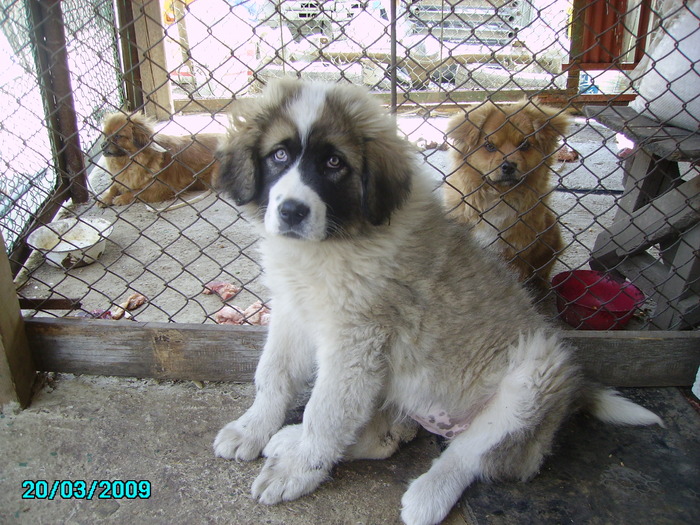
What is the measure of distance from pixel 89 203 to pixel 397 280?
167 inches

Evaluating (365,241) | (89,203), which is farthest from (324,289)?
(89,203)

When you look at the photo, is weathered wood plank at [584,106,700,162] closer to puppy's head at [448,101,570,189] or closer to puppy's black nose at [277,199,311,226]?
puppy's head at [448,101,570,189]

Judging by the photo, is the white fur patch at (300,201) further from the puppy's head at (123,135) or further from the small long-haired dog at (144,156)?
the puppy's head at (123,135)

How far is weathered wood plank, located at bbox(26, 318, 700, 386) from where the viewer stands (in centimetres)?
257

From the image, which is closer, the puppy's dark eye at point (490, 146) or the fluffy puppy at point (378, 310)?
the fluffy puppy at point (378, 310)

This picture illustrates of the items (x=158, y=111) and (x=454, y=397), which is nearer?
(x=454, y=397)

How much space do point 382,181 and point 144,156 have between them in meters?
4.41

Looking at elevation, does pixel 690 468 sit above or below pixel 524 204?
below

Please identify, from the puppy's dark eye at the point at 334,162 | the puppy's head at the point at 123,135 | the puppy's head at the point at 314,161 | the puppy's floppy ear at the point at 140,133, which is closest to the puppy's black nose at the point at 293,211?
the puppy's head at the point at 314,161

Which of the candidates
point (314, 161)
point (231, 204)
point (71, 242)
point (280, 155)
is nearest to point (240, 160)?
point (280, 155)

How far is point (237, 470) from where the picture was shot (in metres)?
2.21

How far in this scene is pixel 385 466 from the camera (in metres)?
2.27

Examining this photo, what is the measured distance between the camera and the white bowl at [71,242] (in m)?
3.91

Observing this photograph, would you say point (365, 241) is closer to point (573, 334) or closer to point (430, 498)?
point (430, 498)
